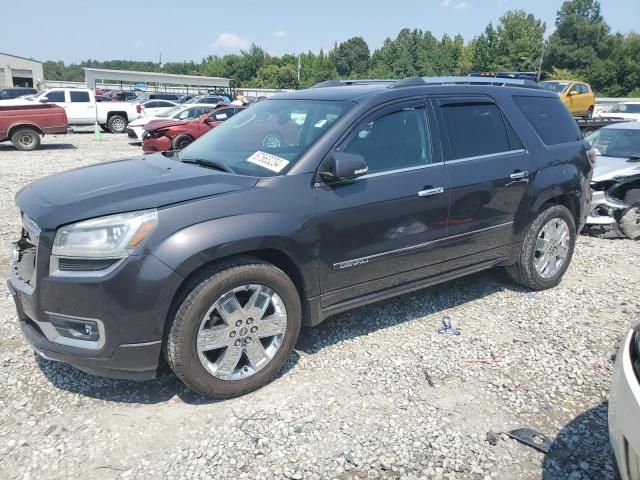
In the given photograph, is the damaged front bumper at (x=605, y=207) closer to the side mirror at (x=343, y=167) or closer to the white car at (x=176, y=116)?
the side mirror at (x=343, y=167)

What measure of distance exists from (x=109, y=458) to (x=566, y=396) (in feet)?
8.90

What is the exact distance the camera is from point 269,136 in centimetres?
371

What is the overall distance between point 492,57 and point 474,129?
76.6 metres

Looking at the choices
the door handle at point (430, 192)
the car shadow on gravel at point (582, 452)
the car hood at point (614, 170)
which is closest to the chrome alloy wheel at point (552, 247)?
the door handle at point (430, 192)

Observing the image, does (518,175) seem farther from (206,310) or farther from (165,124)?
(165,124)

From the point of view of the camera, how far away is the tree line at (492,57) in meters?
56.2

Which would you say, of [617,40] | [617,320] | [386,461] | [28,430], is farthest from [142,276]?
[617,40]

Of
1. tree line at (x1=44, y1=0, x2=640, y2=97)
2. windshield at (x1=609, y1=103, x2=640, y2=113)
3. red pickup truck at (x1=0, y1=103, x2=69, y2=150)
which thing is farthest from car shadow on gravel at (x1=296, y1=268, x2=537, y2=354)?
tree line at (x1=44, y1=0, x2=640, y2=97)

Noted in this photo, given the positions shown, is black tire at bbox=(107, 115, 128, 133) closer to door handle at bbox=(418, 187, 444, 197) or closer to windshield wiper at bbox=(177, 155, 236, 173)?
windshield wiper at bbox=(177, 155, 236, 173)

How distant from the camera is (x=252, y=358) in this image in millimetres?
3117

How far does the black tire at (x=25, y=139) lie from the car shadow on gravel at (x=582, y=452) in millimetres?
16390

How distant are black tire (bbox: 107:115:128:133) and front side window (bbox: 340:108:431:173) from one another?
819 inches

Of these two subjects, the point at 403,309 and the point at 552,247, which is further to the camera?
the point at 552,247

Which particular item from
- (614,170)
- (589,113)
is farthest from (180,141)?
(589,113)
